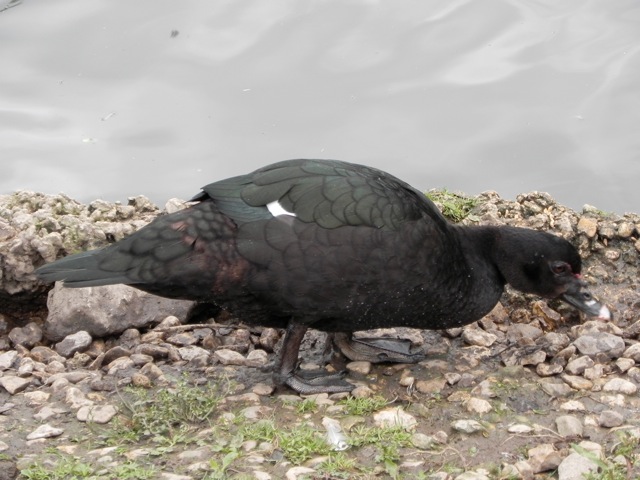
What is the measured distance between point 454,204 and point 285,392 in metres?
1.81

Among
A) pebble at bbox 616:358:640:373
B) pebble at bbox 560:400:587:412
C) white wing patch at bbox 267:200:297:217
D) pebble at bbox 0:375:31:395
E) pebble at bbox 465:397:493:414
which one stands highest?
white wing patch at bbox 267:200:297:217

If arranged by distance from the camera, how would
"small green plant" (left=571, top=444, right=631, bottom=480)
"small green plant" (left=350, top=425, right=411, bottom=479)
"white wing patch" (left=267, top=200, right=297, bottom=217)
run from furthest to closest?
"white wing patch" (left=267, top=200, right=297, bottom=217)
"small green plant" (left=350, top=425, right=411, bottom=479)
"small green plant" (left=571, top=444, right=631, bottom=480)

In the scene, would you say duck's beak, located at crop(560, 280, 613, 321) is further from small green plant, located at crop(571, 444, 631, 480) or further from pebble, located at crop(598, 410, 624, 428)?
small green plant, located at crop(571, 444, 631, 480)

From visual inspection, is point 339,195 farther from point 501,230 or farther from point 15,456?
point 15,456

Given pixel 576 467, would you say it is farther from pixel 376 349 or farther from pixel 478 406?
pixel 376 349

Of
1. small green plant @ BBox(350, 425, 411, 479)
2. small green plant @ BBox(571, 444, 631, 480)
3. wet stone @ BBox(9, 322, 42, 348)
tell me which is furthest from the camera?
wet stone @ BBox(9, 322, 42, 348)

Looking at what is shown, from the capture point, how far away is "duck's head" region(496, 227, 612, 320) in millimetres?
4863

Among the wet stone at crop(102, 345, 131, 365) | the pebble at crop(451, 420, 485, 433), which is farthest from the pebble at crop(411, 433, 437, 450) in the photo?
the wet stone at crop(102, 345, 131, 365)

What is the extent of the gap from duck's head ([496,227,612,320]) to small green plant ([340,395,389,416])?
3.12 feet

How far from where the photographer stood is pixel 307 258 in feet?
14.7

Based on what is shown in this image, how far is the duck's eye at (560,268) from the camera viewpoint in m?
4.85

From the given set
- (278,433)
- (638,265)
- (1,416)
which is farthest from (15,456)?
(638,265)

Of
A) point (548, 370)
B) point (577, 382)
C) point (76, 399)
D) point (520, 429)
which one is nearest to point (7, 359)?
point (76, 399)

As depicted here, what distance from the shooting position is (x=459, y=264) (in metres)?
4.85
